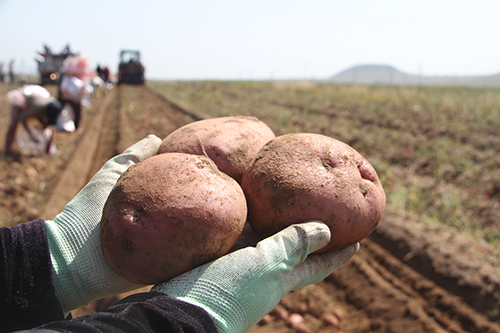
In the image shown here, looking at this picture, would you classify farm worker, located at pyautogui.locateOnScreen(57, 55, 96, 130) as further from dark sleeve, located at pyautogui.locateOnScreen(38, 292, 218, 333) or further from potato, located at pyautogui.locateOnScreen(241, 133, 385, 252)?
dark sleeve, located at pyautogui.locateOnScreen(38, 292, 218, 333)

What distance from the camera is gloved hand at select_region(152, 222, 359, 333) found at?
1.38 metres

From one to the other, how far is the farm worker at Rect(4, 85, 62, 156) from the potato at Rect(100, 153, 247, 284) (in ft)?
23.4

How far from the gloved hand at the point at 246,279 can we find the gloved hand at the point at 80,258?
1.11 feet

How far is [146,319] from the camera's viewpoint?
1.11 metres

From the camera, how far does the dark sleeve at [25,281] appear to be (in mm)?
1325

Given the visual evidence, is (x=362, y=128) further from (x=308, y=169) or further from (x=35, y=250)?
(x=35, y=250)

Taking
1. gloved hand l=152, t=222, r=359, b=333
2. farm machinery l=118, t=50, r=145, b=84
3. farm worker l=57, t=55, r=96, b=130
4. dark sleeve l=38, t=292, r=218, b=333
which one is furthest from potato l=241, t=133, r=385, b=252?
farm machinery l=118, t=50, r=145, b=84

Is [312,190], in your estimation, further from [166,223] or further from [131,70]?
[131,70]

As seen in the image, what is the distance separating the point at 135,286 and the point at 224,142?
2.77 feet

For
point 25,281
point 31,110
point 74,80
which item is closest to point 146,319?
point 25,281

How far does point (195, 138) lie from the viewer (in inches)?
74.2

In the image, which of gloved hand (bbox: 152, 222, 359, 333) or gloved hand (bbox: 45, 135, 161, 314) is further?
gloved hand (bbox: 45, 135, 161, 314)

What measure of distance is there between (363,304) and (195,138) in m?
2.31

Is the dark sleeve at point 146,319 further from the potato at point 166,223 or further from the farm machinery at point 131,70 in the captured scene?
the farm machinery at point 131,70
